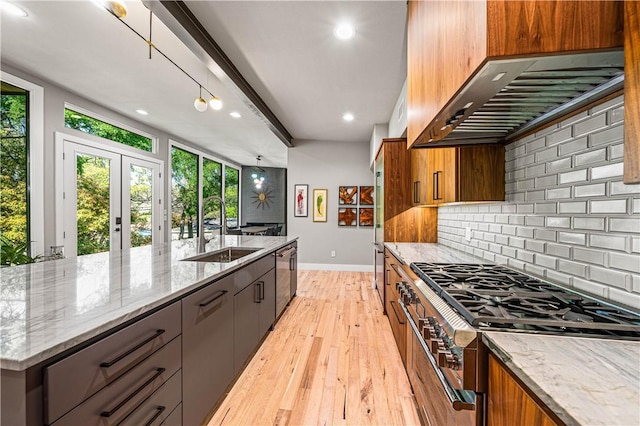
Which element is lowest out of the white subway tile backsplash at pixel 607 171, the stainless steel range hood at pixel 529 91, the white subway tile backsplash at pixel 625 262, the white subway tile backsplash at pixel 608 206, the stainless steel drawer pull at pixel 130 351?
the stainless steel drawer pull at pixel 130 351

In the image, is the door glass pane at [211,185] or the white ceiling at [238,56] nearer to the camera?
the white ceiling at [238,56]

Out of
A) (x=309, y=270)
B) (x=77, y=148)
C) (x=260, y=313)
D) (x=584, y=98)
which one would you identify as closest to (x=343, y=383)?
(x=260, y=313)

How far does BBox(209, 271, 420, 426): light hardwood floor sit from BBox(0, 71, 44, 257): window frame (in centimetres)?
335

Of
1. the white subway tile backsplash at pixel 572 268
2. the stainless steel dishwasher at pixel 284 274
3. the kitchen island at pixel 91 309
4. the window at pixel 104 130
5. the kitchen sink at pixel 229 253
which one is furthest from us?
the window at pixel 104 130

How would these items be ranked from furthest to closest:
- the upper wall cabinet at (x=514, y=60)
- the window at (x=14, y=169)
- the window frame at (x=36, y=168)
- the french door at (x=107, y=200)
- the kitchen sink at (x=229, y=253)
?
the french door at (x=107, y=200), the window frame at (x=36, y=168), the window at (x=14, y=169), the kitchen sink at (x=229, y=253), the upper wall cabinet at (x=514, y=60)

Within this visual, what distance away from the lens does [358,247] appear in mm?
6211

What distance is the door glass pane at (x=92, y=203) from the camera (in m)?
4.40

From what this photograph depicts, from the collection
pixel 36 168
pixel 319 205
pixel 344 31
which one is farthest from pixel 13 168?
pixel 319 205

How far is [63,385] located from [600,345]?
4.77 feet

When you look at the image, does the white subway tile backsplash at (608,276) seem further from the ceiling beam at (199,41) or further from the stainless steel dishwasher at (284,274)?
the ceiling beam at (199,41)

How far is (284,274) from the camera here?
3.44 meters

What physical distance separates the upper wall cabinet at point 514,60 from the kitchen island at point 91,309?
4.71ft

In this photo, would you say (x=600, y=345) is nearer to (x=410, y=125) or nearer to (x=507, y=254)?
(x=507, y=254)

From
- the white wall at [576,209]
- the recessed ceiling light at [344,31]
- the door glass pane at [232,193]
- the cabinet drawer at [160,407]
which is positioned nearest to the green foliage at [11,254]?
the cabinet drawer at [160,407]
